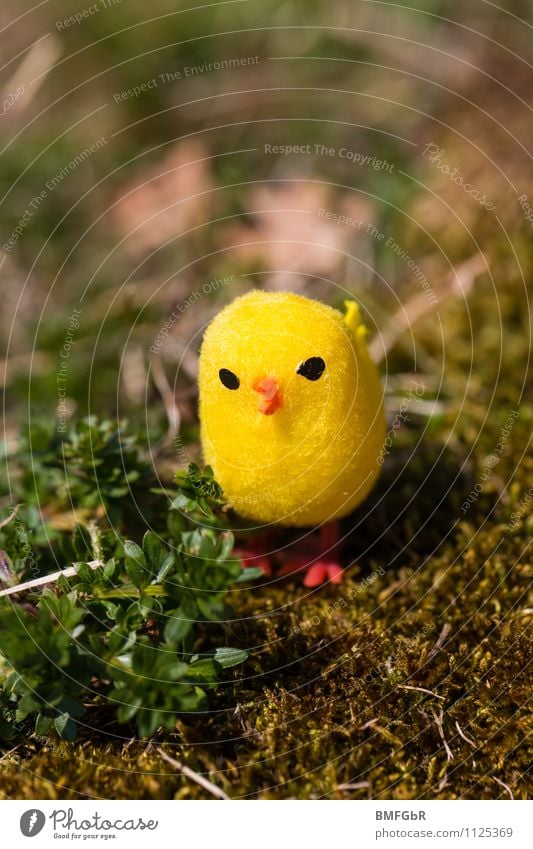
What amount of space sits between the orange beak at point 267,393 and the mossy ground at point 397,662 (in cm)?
66

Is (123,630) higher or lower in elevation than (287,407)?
lower

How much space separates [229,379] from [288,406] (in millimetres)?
161

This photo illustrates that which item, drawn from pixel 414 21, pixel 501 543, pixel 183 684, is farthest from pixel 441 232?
pixel 183 684

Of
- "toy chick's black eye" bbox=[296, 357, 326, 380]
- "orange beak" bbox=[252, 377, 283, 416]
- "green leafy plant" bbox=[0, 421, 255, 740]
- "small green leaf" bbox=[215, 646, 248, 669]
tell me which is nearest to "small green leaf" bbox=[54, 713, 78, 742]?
"green leafy plant" bbox=[0, 421, 255, 740]

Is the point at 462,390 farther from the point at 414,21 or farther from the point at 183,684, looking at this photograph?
the point at 414,21

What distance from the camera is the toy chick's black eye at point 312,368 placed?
1.74 meters

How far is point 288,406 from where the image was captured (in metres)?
1.78

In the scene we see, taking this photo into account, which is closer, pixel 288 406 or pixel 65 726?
pixel 65 726

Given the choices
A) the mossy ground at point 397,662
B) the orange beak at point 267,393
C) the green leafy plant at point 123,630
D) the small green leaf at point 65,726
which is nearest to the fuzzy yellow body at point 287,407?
the orange beak at point 267,393

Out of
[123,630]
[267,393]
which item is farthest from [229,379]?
[123,630]

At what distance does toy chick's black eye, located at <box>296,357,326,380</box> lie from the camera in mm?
1741

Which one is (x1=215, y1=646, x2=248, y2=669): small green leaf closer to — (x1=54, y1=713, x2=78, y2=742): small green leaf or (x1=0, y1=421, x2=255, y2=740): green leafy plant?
(x1=0, y1=421, x2=255, y2=740): green leafy plant

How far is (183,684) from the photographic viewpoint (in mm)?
1653

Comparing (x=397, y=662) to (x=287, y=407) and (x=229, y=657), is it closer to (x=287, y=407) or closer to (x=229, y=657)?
(x=229, y=657)
